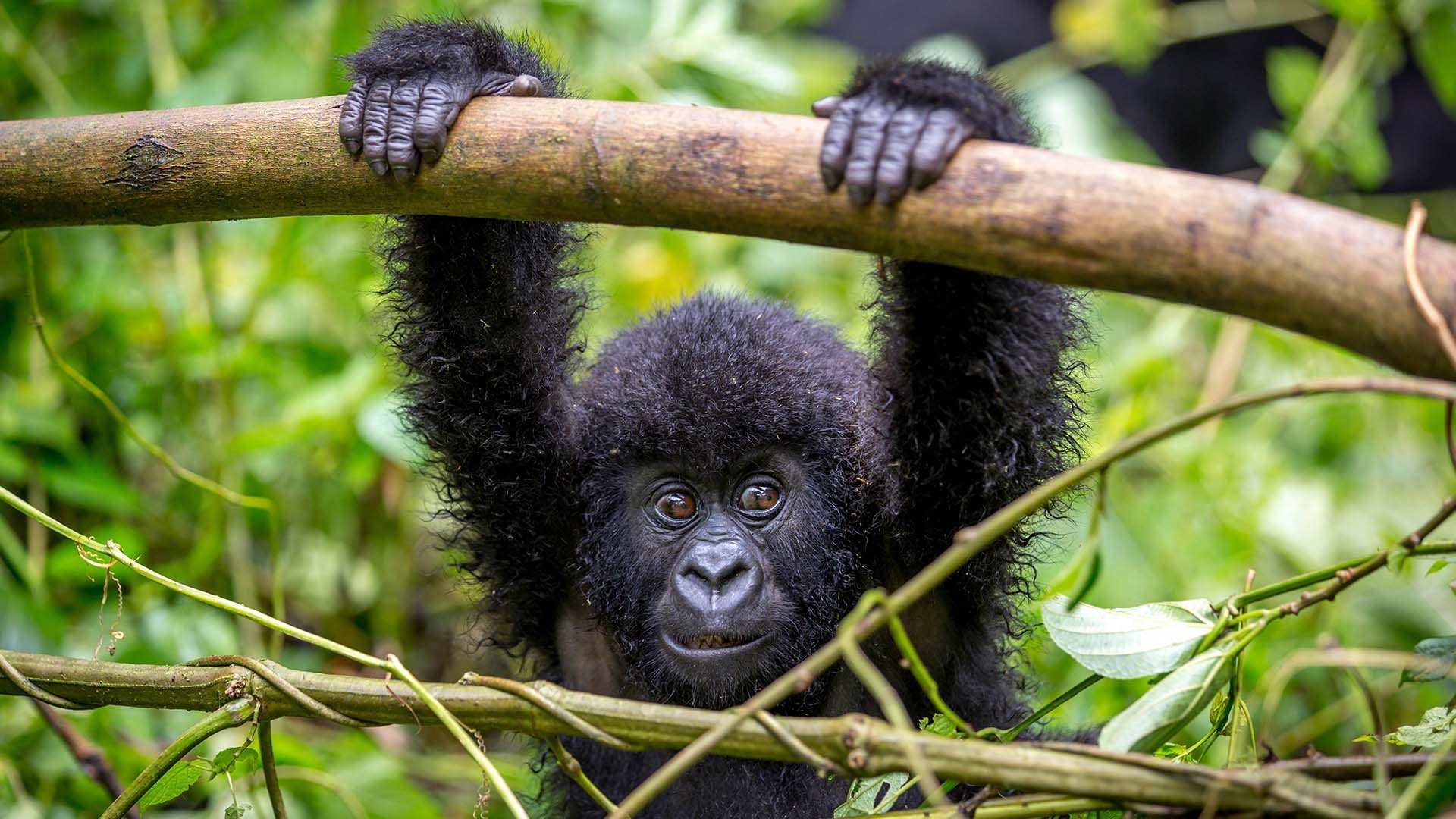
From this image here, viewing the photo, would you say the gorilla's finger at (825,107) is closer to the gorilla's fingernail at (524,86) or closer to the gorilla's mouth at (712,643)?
the gorilla's fingernail at (524,86)

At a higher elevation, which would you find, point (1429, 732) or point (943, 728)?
point (1429, 732)

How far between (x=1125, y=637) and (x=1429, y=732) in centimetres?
54

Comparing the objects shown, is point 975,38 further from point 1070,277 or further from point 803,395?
point 1070,277

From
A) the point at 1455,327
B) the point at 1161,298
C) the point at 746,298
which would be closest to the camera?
the point at 1455,327

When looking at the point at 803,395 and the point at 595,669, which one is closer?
the point at 803,395

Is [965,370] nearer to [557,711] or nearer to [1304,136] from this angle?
[557,711]

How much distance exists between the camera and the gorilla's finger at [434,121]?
91.3 inches

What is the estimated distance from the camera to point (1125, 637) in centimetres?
222

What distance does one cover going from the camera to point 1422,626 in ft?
17.0

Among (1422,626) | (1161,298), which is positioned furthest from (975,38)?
(1161,298)

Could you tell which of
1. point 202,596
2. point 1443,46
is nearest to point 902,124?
point 202,596

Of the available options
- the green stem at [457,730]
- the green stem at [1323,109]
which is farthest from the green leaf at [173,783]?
the green stem at [1323,109]

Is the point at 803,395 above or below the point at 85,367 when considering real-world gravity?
above

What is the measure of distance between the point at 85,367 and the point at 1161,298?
454 centimetres
